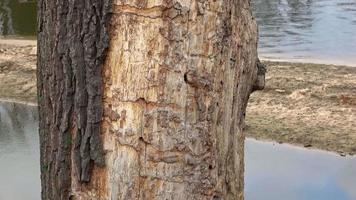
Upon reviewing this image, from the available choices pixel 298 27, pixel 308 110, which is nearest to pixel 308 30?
pixel 298 27

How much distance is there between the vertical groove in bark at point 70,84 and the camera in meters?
1.76

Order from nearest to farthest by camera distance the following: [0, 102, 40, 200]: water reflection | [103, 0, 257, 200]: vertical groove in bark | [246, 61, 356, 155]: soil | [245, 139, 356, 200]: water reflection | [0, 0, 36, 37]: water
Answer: [103, 0, 257, 200]: vertical groove in bark
[245, 139, 356, 200]: water reflection
[0, 102, 40, 200]: water reflection
[246, 61, 356, 155]: soil
[0, 0, 36, 37]: water

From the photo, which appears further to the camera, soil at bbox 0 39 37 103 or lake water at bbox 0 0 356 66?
lake water at bbox 0 0 356 66

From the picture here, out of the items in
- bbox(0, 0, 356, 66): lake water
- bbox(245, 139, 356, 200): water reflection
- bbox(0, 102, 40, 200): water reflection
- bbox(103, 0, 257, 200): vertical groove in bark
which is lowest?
bbox(0, 102, 40, 200): water reflection

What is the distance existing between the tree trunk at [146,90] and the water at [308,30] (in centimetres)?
1021

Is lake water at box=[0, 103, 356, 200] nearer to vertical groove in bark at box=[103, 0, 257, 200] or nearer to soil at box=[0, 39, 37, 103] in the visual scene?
soil at box=[0, 39, 37, 103]

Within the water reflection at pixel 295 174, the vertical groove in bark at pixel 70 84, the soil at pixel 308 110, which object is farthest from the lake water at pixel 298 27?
the vertical groove in bark at pixel 70 84

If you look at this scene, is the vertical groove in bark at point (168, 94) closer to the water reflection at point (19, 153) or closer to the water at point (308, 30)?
the water reflection at point (19, 153)

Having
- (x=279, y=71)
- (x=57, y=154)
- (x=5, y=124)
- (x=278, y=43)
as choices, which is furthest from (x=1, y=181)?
(x=278, y=43)

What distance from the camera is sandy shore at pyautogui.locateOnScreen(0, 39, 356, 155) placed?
766 cm

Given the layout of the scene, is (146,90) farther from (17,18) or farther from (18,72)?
(17,18)

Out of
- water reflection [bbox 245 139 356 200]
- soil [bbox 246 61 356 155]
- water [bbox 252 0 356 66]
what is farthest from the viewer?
water [bbox 252 0 356 66]

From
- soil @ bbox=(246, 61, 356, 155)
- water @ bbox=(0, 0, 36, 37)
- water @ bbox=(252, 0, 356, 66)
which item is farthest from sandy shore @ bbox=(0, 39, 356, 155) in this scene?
water @ bbox=(0, 0, 36, 37)

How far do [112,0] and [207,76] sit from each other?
0.92ft
